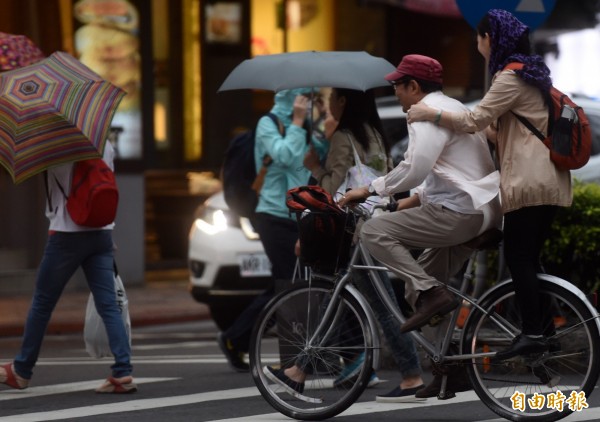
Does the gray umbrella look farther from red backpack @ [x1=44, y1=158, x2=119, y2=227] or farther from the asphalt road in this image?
the asphalt road

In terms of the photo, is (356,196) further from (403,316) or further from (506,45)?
(506,45)

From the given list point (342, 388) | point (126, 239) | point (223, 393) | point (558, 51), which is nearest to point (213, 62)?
point (126, 239)

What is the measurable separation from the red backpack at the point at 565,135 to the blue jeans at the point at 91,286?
271 centimetres

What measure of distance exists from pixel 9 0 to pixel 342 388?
920cm

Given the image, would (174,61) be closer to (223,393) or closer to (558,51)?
(558,51)

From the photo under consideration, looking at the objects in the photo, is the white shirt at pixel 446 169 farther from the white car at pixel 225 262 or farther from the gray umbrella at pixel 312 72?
the white car at pixel 225 262

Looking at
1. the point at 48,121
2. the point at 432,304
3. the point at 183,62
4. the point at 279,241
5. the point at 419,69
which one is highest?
the point at 419,69

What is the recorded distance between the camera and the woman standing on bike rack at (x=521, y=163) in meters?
6.52

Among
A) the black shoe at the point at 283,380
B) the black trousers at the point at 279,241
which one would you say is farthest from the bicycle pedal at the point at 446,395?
the black trousers at the point at 279,241

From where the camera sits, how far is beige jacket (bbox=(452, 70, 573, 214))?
650 centimetres

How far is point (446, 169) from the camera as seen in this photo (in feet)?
22.2

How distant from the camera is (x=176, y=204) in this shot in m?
17.2

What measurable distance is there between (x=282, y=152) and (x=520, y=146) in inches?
91.9

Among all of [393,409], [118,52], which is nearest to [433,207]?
[393,409]
